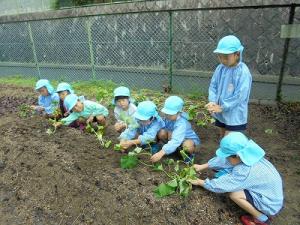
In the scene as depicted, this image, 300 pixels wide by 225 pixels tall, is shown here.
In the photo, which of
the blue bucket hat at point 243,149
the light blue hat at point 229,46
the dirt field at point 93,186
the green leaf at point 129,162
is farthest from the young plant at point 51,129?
the blue bucket hat at point 243,149

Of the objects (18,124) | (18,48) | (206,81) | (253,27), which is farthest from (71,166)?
(18,48)

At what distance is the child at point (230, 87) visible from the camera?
343 cm

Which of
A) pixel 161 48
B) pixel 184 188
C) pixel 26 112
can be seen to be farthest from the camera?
pixel 161 48

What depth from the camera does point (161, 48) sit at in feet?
24.9

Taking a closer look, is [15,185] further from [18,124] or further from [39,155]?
[18,124]

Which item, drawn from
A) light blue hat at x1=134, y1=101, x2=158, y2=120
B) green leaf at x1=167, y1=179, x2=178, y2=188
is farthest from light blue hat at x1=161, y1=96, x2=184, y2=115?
green leaf at x1=167, y1=179, x2=178, y2=188

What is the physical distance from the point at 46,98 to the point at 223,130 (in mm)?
3212

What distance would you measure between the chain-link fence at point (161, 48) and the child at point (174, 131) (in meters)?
2.90

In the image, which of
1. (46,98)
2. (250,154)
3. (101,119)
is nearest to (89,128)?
(101,119)

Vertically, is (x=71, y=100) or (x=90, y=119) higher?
(x=71, y=100)

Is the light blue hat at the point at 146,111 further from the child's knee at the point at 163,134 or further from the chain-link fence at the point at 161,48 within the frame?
the chain-link fence at the point at 161,48

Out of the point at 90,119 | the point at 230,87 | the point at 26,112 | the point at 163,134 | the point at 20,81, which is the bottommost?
the point at 20,81

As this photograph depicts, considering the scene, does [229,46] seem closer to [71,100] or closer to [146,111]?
[146,111]

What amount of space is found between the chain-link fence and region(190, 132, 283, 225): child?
371 centimetres
